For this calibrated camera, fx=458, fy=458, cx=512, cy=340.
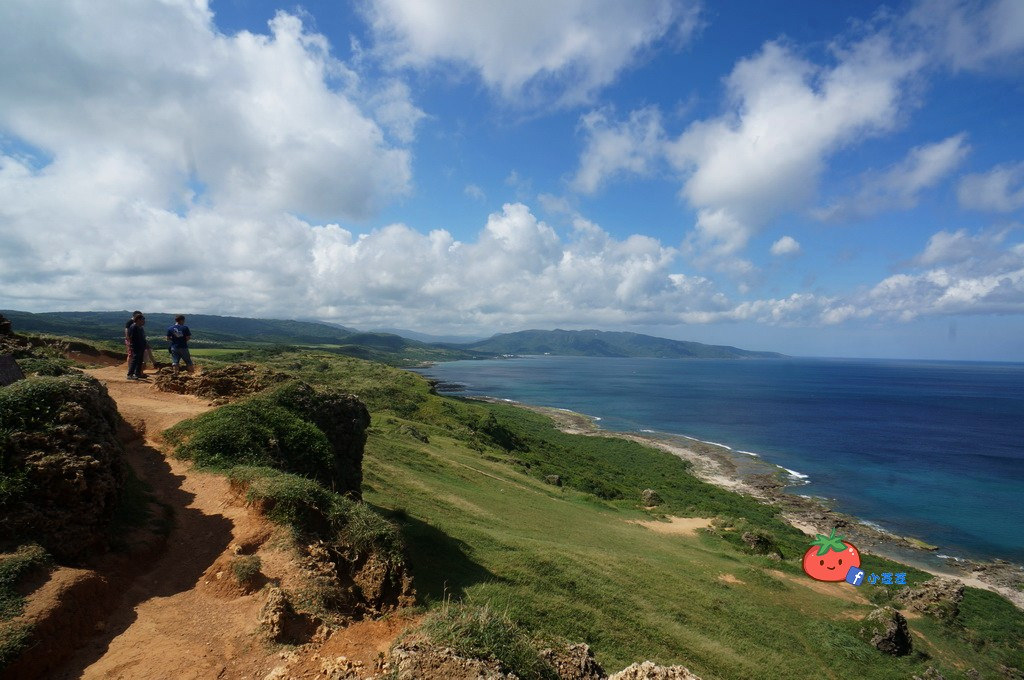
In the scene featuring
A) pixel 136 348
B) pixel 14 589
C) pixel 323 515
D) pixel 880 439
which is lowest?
pixel 880 439

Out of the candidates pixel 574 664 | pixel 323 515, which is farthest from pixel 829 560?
pixel 323 515

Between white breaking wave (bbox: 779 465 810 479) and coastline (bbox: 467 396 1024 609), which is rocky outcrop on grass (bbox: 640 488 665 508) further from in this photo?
white breaking wave (bbox: 779 465 810 479)

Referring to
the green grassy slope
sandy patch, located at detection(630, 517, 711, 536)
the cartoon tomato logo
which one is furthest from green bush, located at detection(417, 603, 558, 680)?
sandy patch, located at detection(630, 517, 711, 536)

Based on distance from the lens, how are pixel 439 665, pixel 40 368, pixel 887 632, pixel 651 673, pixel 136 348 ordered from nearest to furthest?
pixel 439 665
pixel 651 673
pixel 40 368
pixel 887 632
pixel 136 348

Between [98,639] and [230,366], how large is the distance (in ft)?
44.4

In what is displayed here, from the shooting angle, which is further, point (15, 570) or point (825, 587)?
point (825, 587)

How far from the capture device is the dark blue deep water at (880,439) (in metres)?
50.3

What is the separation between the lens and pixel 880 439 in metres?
88.4

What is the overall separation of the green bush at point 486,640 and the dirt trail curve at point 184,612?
2759mm

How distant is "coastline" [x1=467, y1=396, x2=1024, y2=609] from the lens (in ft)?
122

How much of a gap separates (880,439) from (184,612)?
11216 centimetres

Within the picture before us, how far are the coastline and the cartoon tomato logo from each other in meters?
6.41

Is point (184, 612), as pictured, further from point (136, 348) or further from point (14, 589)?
point (136, 348)

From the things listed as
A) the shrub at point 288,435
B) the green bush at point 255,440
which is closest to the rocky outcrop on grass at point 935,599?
the shrub at point 288,435
